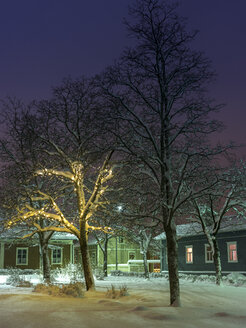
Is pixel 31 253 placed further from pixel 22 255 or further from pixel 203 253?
pixel 203 253

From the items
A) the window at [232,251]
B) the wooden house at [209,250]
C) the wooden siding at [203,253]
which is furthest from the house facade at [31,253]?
the window at [232,251]

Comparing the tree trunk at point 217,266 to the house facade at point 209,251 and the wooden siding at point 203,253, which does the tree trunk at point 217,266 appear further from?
the wooden siding at point 203,253

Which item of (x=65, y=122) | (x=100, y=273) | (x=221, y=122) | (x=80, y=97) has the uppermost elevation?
(x=80, y=97)

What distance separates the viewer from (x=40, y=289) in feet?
55.9

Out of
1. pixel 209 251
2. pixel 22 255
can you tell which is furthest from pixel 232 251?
pixel 22 255

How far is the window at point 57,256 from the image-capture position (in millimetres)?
42938

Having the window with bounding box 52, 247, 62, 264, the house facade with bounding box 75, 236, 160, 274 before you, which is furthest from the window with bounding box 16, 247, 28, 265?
the house facade with bounding box 75, 236, 160, 274

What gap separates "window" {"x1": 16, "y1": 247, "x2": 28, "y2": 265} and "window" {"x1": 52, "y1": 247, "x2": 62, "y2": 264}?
10.1 ft

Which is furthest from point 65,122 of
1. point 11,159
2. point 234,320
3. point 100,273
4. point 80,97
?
point 100,273

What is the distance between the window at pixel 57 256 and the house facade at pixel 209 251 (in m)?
11.6

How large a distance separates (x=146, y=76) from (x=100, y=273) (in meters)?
21.8

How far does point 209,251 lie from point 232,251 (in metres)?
3.54

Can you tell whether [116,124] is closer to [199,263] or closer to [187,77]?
[187,77]

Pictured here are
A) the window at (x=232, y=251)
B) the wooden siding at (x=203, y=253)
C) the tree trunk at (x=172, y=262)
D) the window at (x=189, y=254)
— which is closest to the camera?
the tree trunk at (x=172, y=262)
